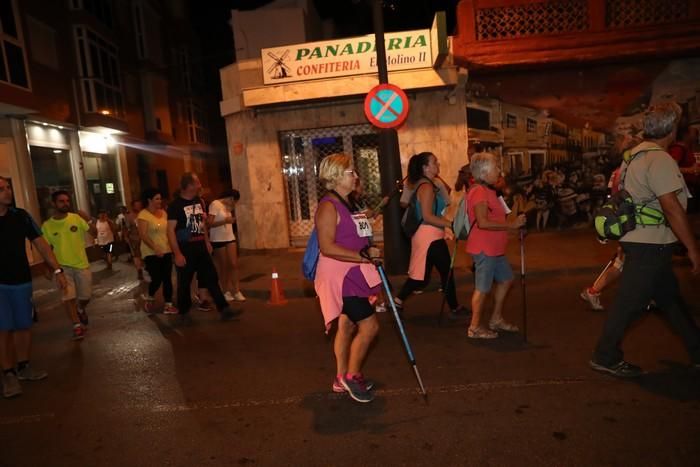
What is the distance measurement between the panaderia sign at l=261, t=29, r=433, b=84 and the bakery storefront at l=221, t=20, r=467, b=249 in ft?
0.07

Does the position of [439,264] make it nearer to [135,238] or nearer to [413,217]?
[413,217]

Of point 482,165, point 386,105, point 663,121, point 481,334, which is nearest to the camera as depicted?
point 663,121

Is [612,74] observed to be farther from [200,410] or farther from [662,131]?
[200,410]

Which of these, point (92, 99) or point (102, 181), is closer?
point (92, 99)

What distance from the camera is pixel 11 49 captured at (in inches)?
495

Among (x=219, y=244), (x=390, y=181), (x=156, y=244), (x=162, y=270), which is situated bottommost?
(x=162, y=270)

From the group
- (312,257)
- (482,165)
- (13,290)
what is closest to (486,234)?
(482,165)

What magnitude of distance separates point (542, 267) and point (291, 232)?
6.03m

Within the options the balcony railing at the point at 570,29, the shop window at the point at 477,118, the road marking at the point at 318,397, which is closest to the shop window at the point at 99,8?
the balcony railing at the point at 570,29

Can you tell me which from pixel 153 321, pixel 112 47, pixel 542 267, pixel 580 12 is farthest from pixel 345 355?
pixel 112 47

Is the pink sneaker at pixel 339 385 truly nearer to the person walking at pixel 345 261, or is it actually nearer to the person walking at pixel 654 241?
the person walking at pixel 345 261

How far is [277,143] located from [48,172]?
7.31 meters

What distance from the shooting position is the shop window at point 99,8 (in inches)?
652

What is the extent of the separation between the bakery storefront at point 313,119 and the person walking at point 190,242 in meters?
4.85
